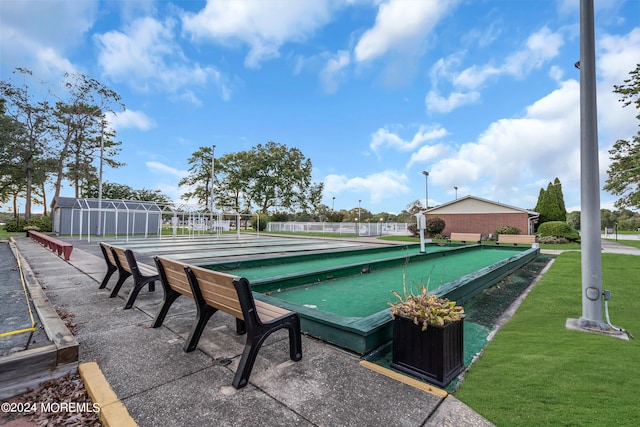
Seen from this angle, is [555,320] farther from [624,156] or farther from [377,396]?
[624,156]

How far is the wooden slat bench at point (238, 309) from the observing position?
2.24m

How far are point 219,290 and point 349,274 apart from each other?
15.4 feet

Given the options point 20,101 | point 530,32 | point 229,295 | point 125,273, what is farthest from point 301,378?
point 20,101

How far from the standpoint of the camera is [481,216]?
27.5 meters

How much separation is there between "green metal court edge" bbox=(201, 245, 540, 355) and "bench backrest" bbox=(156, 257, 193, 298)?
1.02 m

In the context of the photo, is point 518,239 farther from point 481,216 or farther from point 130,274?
point 130,274

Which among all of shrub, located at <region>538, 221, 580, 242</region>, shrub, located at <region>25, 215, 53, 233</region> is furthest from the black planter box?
shrub, located at <region>25, 215, 53, 233</region>

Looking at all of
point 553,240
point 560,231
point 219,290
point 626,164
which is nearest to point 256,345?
point 219,290

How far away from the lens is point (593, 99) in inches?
152

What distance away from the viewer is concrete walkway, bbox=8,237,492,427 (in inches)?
72.4

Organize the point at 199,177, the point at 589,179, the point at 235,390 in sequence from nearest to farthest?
1. the point at 235,390
2. the point at 589,179
3. the point at 199,177

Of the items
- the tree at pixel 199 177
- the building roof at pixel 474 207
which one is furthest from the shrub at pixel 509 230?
the tree at pixel 199 177

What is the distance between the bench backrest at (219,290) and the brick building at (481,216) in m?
28.2

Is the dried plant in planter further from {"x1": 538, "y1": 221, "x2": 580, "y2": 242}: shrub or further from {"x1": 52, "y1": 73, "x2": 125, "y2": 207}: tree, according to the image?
{"x1": 52, "y1": 73, "x2": 125, "y2": 207}: tree
